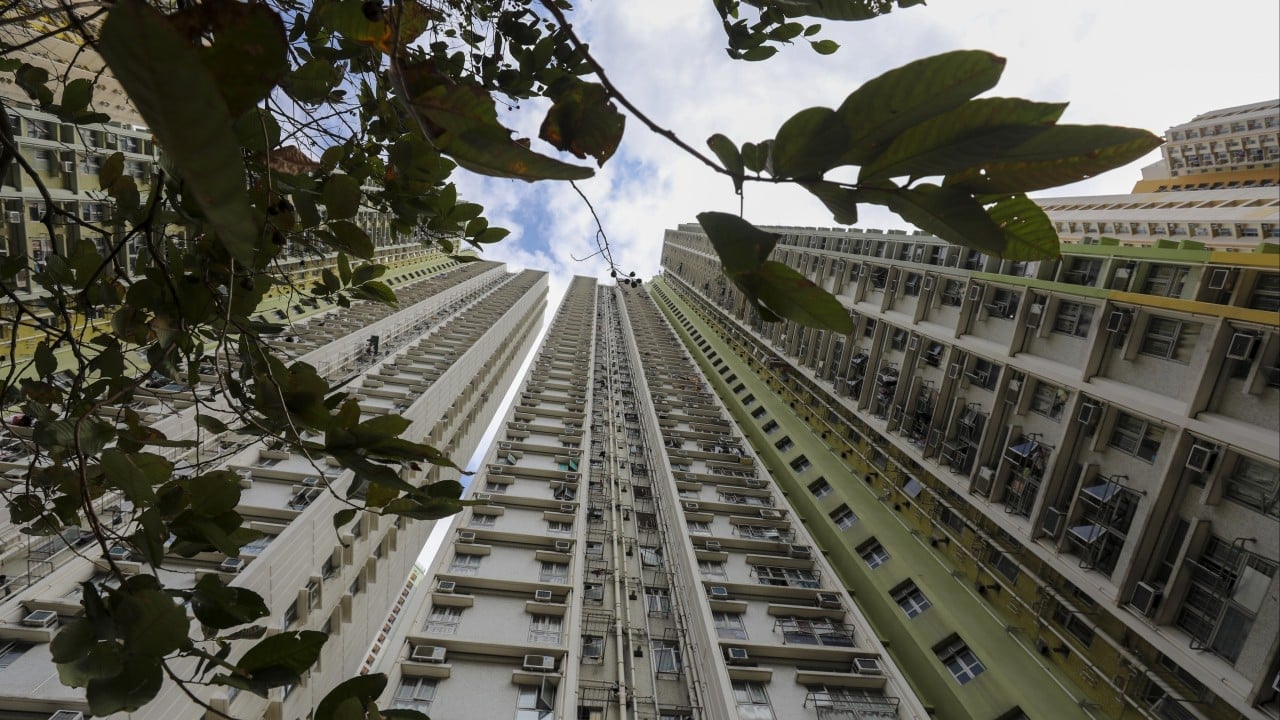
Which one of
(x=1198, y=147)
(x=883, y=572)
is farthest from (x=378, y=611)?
(x=1198, y=147)

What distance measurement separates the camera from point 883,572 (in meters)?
17.5

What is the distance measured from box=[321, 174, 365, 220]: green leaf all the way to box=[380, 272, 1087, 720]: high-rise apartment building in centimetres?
1451

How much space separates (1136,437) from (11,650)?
23.5 meters

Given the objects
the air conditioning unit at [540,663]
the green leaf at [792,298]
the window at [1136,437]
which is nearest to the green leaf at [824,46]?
the green leaf at [792,298]

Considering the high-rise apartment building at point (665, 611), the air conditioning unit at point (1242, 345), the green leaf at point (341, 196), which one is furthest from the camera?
the high-rise apartment building at point (665, 611)

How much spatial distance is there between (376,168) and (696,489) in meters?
23.2

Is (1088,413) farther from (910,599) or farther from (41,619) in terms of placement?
(41,619)

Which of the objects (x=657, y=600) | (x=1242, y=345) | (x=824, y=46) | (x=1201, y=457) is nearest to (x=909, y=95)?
(x=824, y=46)

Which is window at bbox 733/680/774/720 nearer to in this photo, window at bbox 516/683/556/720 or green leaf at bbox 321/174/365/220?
window at bbox 516/683/556/720

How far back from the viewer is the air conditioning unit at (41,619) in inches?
438

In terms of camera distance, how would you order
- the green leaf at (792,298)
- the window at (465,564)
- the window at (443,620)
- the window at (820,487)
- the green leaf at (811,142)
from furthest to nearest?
the window at (820,487) < the window at (465,564) < the window at (443,620) < the green leaf at (792,298) < the green leaf at (811,142)

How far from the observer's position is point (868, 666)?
15.0m

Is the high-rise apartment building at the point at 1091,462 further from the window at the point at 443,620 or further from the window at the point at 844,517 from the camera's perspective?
the window at the point at 443,620

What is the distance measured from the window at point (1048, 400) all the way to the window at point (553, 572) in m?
15.4
